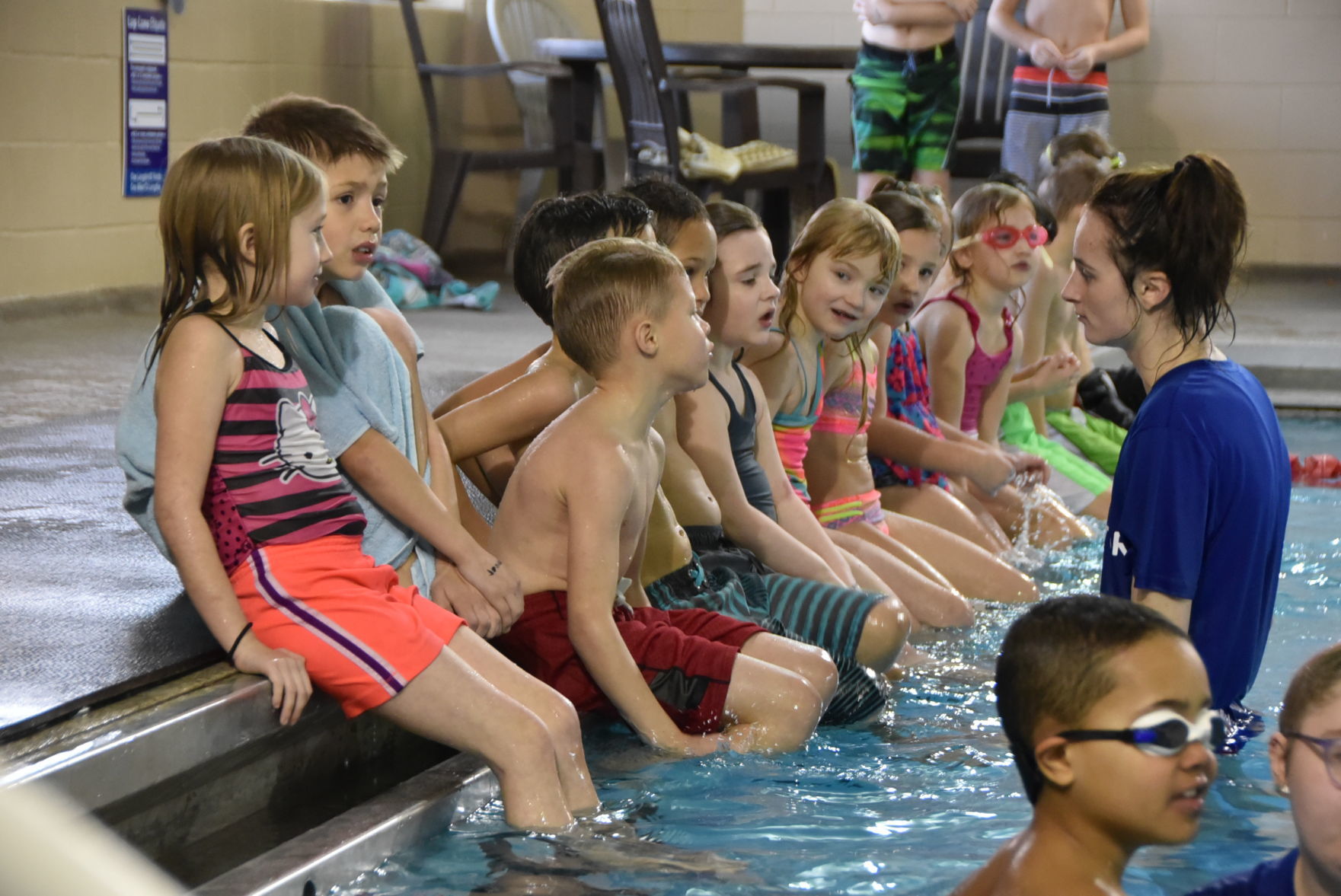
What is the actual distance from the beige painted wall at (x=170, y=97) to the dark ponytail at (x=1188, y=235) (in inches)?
183

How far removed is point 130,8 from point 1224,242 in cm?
507

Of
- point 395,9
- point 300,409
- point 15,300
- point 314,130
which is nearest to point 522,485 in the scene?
point 300,409

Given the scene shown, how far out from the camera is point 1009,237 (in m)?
4.19

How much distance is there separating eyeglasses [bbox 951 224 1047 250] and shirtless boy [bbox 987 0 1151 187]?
2748 mm

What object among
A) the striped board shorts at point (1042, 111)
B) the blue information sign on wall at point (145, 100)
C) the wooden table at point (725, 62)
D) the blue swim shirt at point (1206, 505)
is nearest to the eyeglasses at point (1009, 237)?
the blue swim shirt at point (1206, 505)

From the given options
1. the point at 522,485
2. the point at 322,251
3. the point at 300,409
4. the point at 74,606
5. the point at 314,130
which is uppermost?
the point at 314,130

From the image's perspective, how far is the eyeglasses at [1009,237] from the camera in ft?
13.7

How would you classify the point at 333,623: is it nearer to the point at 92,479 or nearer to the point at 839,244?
the point at 92,479

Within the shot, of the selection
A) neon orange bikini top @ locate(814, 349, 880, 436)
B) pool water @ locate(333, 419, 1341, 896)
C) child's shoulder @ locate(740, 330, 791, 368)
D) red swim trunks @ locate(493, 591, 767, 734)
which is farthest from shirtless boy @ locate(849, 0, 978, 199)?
red swim trunks @ locate(493, 591, 767, 734)

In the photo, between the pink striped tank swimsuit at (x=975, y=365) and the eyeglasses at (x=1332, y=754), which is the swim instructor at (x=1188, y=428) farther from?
the pink striped tank swimsuit at (x=975, y=365)

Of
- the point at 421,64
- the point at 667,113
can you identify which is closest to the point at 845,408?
the point at 667,113

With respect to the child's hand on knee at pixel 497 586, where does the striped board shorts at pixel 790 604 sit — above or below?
below

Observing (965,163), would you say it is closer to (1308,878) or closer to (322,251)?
(322,251)

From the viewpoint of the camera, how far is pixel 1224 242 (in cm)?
218
